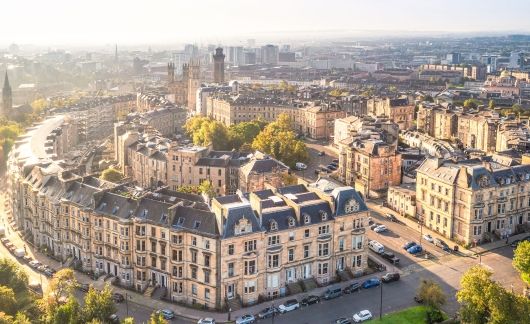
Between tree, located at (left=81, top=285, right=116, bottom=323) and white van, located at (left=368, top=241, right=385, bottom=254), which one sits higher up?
tree, located at (left=81, top=285, right=116, bottom=323)

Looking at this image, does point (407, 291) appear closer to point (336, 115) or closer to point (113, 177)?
point (113, 177)

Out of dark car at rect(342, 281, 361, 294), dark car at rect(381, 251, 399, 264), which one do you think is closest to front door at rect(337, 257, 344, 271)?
dark car at rect(342, 281, 361, 294)

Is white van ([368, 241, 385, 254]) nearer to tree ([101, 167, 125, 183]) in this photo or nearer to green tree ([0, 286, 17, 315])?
green tree ([0, 286, 17, 315])

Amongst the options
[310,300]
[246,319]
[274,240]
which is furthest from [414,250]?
[246,319]

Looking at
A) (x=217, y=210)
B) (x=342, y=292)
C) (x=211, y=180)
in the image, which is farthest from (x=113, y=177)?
(x=342, y=292)

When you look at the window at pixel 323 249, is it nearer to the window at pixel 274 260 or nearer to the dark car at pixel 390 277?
the window at pixel 274 260

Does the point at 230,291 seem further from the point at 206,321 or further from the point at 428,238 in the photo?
the point at 428,238
